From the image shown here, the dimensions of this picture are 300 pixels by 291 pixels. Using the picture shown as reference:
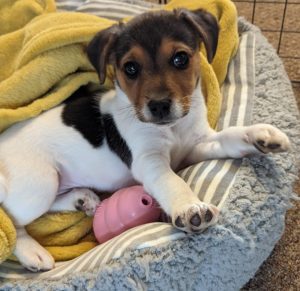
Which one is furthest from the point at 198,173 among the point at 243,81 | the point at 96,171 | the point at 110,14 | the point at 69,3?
the point at 69,3

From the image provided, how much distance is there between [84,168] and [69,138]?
0.49 feet

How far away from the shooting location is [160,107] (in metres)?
1.66

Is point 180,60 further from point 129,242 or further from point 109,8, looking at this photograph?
point 109,8

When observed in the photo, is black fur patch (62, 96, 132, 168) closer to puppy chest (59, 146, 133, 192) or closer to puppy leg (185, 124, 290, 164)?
puppy chest (59, 146, 133, 192)

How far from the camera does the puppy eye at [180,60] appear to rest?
1.75 meters

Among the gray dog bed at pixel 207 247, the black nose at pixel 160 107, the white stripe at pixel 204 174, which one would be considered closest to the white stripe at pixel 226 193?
the gray dog bed at pixel 207 247

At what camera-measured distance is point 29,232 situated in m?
2.05

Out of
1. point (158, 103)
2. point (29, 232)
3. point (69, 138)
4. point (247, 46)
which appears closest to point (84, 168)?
point (69, 138)

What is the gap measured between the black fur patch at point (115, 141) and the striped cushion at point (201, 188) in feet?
0.80

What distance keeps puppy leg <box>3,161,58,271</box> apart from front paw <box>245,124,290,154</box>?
0.85 metres

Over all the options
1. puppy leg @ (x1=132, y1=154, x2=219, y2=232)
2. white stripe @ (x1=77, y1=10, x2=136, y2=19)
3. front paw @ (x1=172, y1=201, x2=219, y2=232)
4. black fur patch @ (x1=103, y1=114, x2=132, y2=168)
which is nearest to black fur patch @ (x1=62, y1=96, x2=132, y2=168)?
black fur patch @ (x1=103, y1=114, x2=132, y2=168)

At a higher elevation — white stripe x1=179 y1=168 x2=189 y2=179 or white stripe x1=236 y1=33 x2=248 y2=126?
white stripe x1=236 y1=33 x2=248 y2=126

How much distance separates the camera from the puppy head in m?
1.69

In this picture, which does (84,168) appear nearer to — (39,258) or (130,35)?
(39,258)
